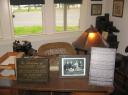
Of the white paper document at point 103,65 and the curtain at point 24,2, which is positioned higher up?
the curtain at point 24,2

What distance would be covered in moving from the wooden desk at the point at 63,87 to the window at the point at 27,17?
8.72ft

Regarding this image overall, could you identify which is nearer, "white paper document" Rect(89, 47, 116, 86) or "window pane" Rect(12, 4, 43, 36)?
"white paper document" Rect(89, 47, 116, 86)

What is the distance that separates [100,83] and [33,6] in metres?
3.03

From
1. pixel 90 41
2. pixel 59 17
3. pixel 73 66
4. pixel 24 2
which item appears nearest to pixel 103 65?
pixel 73 66

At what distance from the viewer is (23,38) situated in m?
4.17

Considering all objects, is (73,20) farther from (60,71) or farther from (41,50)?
(60,71)

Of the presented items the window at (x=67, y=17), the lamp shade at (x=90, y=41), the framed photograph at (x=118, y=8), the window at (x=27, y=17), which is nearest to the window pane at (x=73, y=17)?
the window at (x=67, y=17)

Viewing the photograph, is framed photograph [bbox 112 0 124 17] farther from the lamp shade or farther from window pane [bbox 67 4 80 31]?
the lamp shade

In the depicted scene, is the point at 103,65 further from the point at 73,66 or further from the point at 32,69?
the point at 32,69

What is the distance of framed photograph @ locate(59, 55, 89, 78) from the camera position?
172cm

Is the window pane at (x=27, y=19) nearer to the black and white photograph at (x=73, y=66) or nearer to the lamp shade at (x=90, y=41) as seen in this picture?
the lamp shade at (x=90, y=41)

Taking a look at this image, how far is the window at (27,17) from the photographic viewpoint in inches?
161

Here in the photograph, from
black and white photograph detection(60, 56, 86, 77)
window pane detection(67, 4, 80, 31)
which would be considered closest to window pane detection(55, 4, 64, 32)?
window pane detection(67, 4, 80, 31)

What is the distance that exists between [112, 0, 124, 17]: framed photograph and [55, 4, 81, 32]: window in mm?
867
